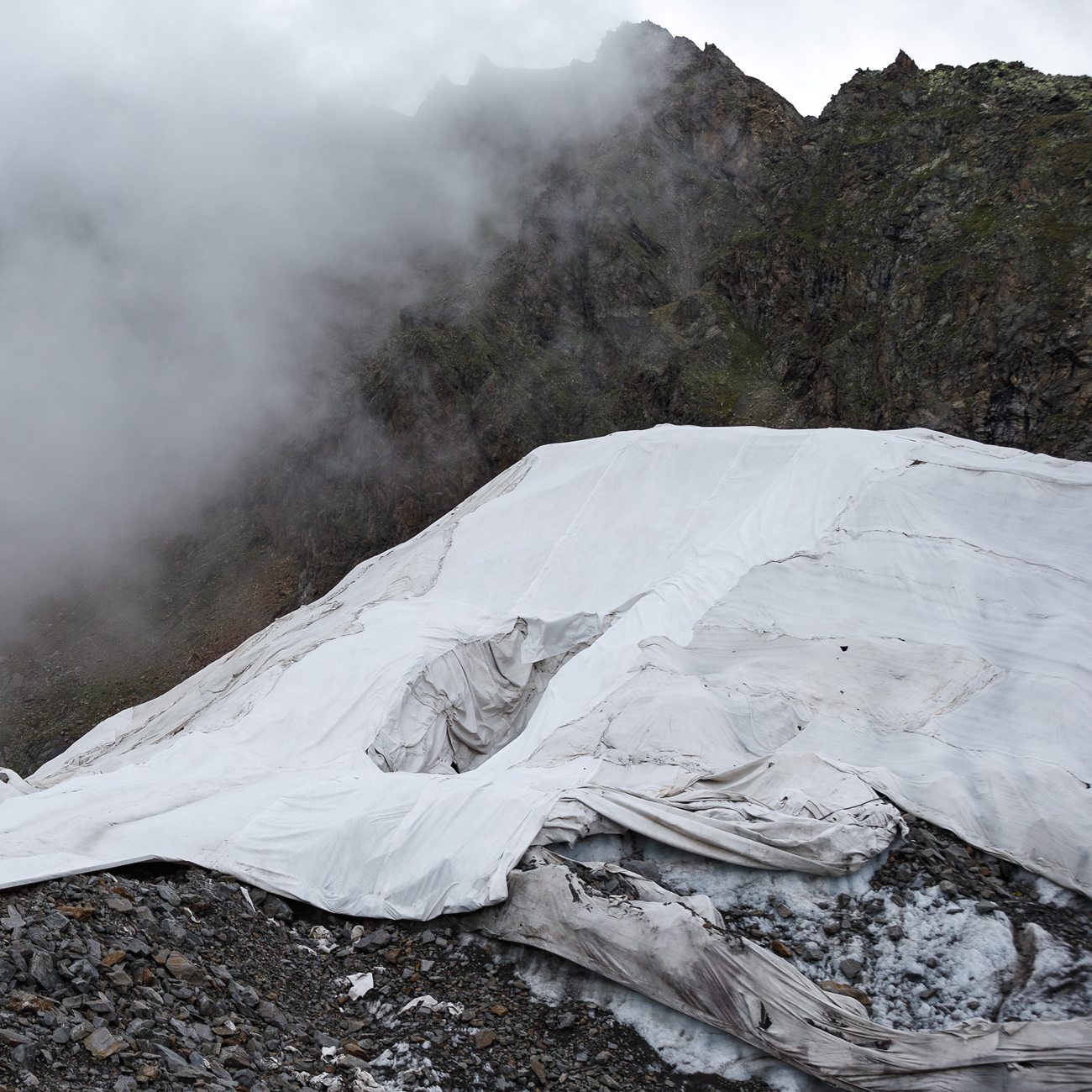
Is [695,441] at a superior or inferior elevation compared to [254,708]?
superior

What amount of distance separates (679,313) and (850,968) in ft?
135

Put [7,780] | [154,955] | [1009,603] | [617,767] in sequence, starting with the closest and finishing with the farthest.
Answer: [154,955] → [617,767] → [1009,603] → [7,780]

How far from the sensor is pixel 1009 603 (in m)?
10.8

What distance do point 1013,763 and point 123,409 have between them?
59.6m

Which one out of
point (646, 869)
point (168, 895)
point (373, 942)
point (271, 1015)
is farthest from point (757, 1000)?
point (168, 895)

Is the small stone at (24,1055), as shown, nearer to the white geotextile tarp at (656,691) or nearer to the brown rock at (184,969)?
the brown rock at (184,969)

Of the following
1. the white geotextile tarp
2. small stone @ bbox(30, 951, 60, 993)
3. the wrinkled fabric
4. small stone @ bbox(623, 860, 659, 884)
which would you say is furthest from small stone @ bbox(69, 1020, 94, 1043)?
small stone @ bbox(623, 860, 659, 884)

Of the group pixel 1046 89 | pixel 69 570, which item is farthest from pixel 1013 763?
pixel 69 570

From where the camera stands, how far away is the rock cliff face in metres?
31.8

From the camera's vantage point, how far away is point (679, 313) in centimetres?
4409

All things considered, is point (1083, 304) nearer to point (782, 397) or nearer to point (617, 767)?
point (782, 397)

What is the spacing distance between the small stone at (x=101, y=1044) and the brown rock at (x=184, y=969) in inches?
38.5

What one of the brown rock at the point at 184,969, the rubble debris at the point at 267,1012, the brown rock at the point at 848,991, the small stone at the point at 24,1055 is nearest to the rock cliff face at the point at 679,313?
the brown rock at the point at 848,991

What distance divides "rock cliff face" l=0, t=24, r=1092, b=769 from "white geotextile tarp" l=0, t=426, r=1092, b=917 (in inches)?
714
